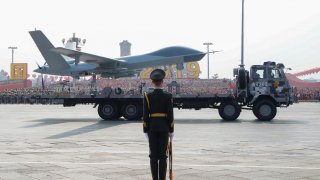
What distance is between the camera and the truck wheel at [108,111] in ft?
85.3

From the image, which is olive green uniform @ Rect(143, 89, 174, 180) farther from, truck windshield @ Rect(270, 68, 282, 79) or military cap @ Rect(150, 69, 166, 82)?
truck windshield @ Rect(270, 68, 282, 79)

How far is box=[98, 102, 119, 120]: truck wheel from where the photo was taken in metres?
26.0

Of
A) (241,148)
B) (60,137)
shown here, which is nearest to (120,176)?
(241,148)

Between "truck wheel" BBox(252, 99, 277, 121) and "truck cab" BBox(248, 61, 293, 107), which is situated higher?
"truck cab" BBox(248, 61, 293, 107)

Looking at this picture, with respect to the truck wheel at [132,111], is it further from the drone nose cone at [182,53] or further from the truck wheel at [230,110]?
the drone nose cone at [182,53]

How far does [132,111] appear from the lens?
25.7 metres

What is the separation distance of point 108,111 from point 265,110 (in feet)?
28.7

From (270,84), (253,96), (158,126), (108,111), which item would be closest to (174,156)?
(158,126)

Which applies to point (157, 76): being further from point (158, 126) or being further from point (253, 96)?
point (253, 96)

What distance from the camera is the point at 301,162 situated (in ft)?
34.1

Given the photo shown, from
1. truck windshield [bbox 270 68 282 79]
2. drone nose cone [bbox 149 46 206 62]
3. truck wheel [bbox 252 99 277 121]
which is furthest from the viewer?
drone nose cone [bbox 149 46 206 62]

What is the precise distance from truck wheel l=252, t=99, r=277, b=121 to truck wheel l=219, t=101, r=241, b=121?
102 cm

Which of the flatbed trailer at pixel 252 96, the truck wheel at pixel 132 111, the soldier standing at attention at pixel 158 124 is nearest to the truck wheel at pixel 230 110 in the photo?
the flatbed trailer at pixel 252 96

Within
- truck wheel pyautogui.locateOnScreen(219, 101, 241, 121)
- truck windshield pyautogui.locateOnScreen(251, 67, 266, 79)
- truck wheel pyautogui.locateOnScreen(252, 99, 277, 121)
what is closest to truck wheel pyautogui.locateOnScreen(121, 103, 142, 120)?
truck wheel pyautogui.locateOnScreen(219, 101, 241, 121)
